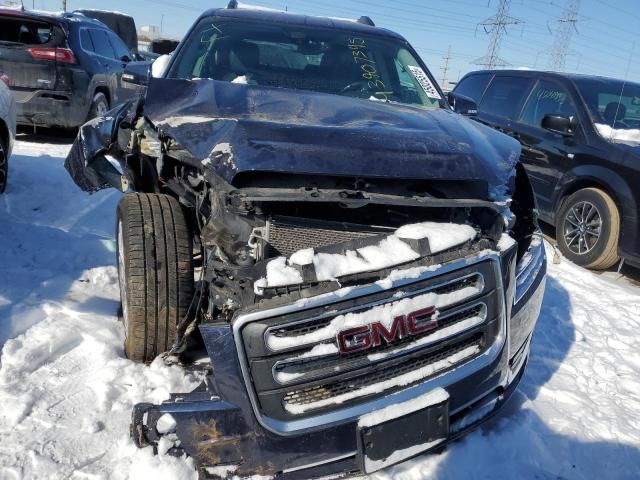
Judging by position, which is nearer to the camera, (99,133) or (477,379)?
(477,379)

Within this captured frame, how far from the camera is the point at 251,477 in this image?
5.73 ft

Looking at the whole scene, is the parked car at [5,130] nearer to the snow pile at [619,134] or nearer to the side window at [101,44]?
the side window at [101,44]

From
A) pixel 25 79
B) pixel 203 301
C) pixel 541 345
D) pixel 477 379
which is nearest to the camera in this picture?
pixel 477 379

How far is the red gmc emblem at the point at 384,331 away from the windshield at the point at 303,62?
6.02 ft

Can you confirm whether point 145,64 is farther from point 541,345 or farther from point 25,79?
point 25,79

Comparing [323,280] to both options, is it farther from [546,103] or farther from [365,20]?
[546,103]

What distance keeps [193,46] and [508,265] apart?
8.27 feet

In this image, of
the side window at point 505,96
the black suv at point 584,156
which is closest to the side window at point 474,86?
the side window at point 505,96

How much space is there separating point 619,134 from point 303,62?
351 centimetres

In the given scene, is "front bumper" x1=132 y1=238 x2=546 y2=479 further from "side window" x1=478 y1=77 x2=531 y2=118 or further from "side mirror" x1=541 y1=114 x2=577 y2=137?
"side window" x1=478 y1=77 x2=531 y2=118

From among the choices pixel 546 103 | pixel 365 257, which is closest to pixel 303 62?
pixel 365 257

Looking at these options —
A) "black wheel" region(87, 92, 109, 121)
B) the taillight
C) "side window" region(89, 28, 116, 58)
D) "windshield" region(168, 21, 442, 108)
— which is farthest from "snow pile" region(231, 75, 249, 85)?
"side window" region(89, 28, 116, 58)

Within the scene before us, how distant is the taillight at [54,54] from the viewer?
693 cm

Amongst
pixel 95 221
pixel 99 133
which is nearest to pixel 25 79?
pixel 95 221
